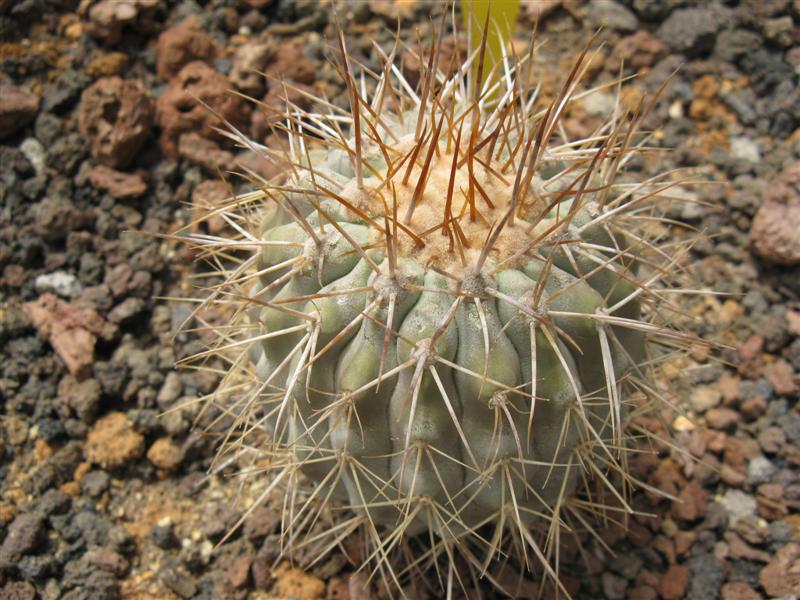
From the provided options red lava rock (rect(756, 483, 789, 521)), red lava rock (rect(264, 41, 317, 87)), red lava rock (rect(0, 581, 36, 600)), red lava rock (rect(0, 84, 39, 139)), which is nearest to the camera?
red lava rock (rect(0, 581, 36, 600))

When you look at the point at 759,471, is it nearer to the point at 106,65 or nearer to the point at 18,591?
the point at 18,591

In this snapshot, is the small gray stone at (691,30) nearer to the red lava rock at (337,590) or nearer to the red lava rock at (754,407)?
the red lava rock at (754,407)

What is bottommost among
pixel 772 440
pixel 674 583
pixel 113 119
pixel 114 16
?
pixel 674 583

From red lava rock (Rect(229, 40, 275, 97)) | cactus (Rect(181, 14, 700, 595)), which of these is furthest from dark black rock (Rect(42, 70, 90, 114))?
cactus (Rect(181, 14, 700, 595))

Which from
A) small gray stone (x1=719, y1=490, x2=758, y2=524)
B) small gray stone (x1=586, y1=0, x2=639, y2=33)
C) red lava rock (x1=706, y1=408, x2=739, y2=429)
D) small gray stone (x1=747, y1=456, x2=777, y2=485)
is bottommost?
small gray stone (x1=719, y1=490, x2=758, y2=524)

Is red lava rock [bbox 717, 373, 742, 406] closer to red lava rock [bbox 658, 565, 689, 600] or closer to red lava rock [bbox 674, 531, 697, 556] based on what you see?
red lava rock [bbox 674, 531, 697, 556]

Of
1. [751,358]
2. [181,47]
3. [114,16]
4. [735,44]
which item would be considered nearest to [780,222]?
[751,358]

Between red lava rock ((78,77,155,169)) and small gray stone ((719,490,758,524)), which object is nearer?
small gray stone ((719,490,758,524))
